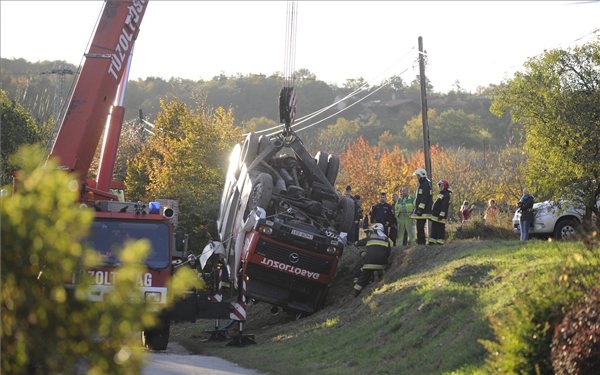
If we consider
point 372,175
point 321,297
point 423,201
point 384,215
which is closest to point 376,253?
point 321,297

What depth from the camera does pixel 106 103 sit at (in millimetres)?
18594

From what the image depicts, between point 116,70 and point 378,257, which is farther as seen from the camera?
point 378,257

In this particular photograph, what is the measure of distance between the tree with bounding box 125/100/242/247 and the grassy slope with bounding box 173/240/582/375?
10.0 m

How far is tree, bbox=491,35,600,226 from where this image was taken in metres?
22.0

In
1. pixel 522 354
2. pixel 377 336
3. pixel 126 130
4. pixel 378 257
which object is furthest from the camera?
pixel 126 130

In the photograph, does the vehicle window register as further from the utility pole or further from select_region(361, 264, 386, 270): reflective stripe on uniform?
the utility pole

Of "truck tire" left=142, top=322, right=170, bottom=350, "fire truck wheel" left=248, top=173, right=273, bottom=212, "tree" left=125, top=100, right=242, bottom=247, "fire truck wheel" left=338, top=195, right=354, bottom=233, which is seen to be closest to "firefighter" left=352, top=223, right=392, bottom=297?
"fire truck wheel" left=338, top=195, right=354, bottom=233

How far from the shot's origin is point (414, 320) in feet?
52.6

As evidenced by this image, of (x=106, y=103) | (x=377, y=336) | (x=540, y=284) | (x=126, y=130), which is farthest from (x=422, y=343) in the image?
(x=126, y=130)

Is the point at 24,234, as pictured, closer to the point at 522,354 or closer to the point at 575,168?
the point at 522,354

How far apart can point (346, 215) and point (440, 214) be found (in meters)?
2.05

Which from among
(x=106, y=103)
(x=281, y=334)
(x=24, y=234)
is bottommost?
(x=281, y=334)

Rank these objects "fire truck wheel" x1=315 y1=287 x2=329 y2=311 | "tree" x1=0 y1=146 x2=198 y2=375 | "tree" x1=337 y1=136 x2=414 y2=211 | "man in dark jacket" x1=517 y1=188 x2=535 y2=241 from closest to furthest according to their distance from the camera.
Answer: "tree" x1=0 y1=146 x2=198 y2=375 → "fire truck wheel" x1=315 y1=287 x2=329 y2=311 → "man in dark jacket" x1=517 y1=188 x2=535 y2=241 → "tree" x1=337 y1=136 x2=414 y2=211

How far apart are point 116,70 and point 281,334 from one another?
6029 mm
